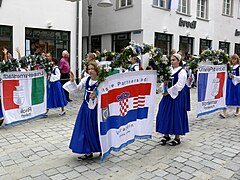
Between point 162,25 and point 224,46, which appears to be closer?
point 162,25

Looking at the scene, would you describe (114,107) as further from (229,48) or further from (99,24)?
(229,48)

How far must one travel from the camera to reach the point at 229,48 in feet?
76.4

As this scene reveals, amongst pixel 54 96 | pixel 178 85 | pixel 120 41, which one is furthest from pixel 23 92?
pixel 120 41

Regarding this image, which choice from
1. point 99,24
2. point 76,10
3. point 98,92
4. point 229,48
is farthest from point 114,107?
point 229,48

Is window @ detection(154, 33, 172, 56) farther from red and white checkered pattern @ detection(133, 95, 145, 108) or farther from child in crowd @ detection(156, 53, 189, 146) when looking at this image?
red and white checkered pattern @ detection(133, 95, 145, 108)

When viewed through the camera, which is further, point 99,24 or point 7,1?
→ point 99,24

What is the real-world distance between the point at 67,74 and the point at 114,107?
678 cm

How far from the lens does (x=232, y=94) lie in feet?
27.2

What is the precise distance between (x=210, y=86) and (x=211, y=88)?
3.4 inches

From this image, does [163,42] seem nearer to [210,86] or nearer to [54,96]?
[210,86]

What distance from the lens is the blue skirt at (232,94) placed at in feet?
27.0

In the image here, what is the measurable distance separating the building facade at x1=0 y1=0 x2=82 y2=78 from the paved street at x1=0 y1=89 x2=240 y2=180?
603 centimetres

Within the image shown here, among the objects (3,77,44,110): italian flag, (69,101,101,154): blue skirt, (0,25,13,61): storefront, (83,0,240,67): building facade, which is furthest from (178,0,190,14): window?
(69,101,101,154): blue skirt

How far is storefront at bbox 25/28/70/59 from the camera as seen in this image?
12.3 metres
